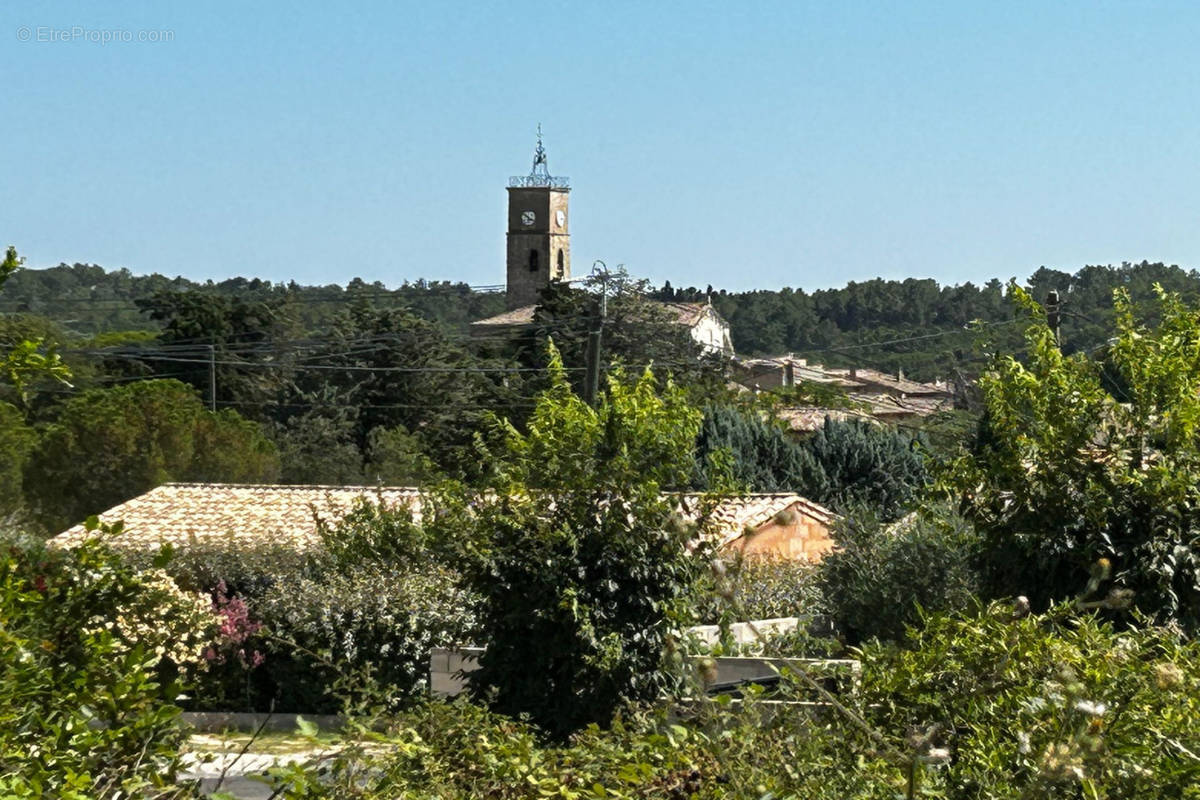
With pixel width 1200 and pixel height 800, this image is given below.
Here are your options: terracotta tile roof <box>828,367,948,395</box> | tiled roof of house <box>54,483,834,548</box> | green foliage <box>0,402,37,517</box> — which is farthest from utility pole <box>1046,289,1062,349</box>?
terracotta tile roof <box>828,367,948,395</box>

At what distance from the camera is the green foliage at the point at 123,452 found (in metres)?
39.4

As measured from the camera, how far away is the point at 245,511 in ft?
95.3

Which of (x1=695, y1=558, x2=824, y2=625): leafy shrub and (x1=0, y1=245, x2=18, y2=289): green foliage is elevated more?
(x1=0, y1=245, x2=18, y2=289): green foliage

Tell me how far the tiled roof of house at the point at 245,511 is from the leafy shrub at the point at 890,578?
5.98 m

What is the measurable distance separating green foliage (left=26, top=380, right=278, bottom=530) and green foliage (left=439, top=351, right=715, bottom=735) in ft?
92.8

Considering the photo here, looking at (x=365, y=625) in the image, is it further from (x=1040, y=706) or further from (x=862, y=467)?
(x=862, y=467)

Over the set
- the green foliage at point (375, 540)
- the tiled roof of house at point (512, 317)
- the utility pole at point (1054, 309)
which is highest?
the utility pole at point (1054, 309)

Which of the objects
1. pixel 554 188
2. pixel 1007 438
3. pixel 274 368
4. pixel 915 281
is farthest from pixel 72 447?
pixel 554 188

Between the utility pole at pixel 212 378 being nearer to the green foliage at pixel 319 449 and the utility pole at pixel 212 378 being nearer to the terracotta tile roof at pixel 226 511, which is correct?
the green foliage at pixel 319 449

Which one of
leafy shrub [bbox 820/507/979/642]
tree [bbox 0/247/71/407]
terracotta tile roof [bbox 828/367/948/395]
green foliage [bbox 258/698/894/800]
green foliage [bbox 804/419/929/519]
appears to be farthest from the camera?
terracotta tile roof [bbox 828/367/948/395]

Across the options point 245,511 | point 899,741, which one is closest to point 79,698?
point 899,741

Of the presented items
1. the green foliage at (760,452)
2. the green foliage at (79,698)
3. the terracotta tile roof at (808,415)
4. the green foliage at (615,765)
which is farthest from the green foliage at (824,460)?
the green foliage at (79,698)

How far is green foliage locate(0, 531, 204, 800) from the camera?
407cm

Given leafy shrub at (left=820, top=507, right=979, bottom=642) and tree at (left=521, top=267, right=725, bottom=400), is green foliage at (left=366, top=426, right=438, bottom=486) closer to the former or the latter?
tree at (left=521, top=267, right=725, bottom=400)
